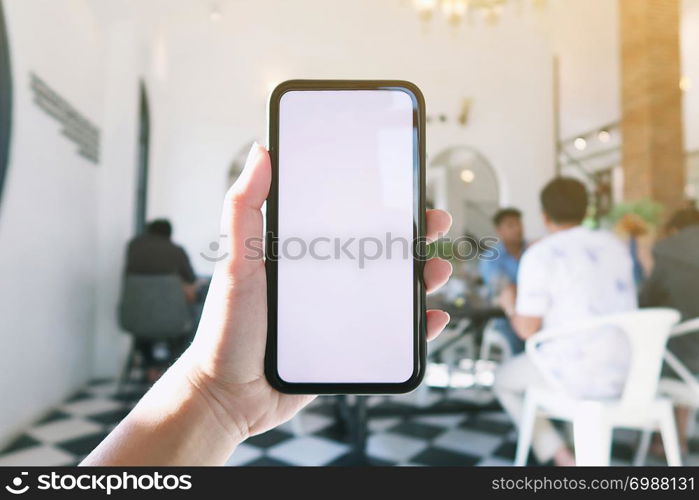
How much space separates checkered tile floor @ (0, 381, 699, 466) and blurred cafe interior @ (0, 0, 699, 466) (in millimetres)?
12

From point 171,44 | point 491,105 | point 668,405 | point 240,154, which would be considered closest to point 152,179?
point 240,154

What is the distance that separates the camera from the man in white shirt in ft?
3.79

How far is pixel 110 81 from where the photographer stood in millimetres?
2488

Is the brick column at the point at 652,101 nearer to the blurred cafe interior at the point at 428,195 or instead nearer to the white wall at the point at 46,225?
the blurred cafe interior at the point at 428,195

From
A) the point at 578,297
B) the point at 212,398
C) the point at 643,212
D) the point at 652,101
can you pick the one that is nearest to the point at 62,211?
the point at 212,398

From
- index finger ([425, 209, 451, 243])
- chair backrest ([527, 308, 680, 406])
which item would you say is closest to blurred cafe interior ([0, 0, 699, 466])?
chair backrest ([527, 308, 680, 406])

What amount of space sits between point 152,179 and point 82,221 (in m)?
1.09

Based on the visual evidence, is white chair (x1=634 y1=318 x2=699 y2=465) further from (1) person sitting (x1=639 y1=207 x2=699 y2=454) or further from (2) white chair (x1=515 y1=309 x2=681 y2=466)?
(2) white chair (x1=515 y1=309 x2=681 y2=466)

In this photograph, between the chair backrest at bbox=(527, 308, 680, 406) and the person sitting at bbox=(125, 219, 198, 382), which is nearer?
the chair backrest at bbox=(527, 308, 680, 406)

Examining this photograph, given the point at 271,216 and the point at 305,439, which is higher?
the point at 271,216

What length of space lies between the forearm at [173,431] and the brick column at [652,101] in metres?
2.86

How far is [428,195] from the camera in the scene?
9.62ft

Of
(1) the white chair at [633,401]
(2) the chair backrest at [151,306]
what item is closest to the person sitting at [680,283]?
(1) the white chair at [633,401]

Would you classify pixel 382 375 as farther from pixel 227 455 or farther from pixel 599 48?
pixel 599 48
